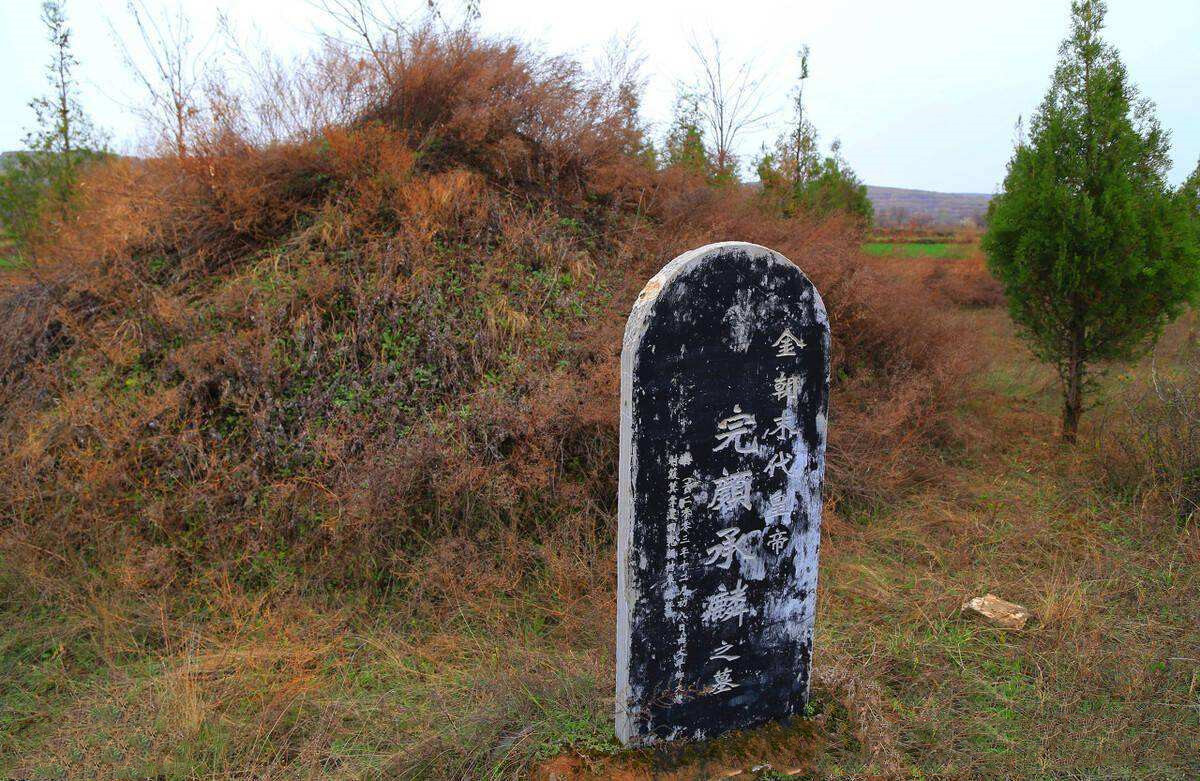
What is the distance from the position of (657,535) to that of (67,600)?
159 inches

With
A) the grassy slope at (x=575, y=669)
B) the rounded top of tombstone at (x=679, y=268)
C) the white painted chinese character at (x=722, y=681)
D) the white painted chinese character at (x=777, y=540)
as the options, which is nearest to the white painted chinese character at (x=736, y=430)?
the white painted chinese character at (x=777, y=540)

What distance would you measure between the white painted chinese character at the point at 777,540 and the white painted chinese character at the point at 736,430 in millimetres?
402

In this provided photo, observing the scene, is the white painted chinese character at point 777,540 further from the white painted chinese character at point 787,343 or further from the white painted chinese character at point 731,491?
the white painted chinese character at point 787,343

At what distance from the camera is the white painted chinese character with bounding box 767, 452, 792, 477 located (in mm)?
3090

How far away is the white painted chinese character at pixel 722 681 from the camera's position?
10.2ft

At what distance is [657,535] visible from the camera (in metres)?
2.88

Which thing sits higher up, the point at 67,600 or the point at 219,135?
the point at 219,135

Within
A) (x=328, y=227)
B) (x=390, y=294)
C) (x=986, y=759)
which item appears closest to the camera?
(x=986, y=759)

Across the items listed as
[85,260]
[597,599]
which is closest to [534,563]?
[597,599]

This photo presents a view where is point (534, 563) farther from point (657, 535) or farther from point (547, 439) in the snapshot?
point (657, 535)

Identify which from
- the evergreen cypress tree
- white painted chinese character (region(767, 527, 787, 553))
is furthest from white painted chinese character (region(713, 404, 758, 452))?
the evergreen cypress tree

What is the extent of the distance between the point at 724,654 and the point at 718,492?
2.36 feet

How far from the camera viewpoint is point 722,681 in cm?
312

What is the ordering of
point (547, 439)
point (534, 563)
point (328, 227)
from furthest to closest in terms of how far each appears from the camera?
point (328, 227)
point (547, 439)
point (534, 563)
